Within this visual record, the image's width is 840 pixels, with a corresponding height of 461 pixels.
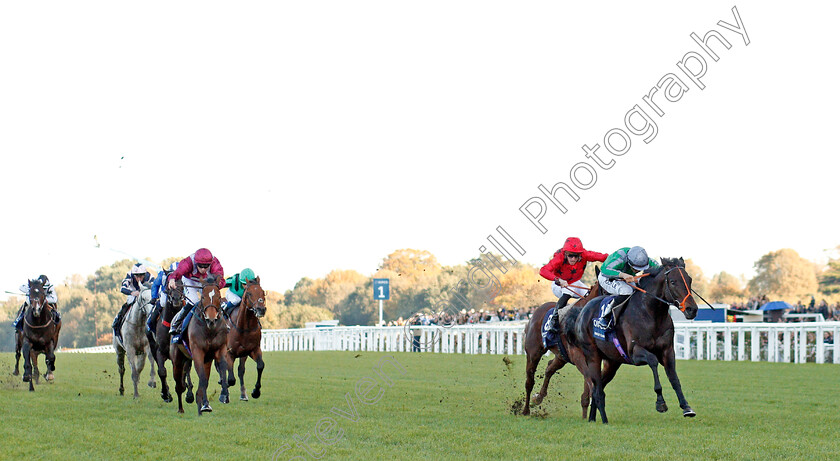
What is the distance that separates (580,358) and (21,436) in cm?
543

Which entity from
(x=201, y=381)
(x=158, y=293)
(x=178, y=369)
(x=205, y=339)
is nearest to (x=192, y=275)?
(x=205, y=339)

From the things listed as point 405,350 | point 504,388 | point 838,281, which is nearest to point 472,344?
point 405,350

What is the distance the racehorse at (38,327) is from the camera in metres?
13.7

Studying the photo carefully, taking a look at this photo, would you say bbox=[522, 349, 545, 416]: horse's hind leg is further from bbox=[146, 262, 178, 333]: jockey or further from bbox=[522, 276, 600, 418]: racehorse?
bbox=[146, 262, 178, 333]: jockey

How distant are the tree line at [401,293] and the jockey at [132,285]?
108 ft

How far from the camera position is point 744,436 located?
7.68 meters

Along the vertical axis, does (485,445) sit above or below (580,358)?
below

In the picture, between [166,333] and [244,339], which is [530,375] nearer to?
[244,339]

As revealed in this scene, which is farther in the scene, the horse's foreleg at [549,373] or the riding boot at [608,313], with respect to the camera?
the horse's foreleg at [549,373]

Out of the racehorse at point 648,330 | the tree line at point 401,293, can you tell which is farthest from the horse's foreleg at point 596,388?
the tree line at point 401,293

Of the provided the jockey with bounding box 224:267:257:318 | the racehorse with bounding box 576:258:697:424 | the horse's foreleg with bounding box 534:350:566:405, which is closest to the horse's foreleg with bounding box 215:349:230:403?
the jockey with bounding box 224:267:257:318

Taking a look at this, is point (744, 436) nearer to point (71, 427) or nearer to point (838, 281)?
point (71, 427)

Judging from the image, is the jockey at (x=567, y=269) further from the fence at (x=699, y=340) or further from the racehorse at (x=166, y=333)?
the racehorse at (x=166, y=333)

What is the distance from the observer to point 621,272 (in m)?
9.41
